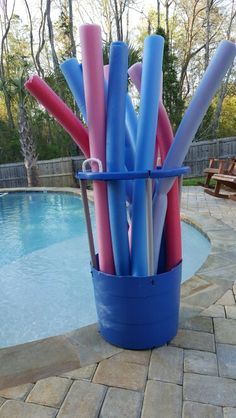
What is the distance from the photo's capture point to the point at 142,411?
56.6 inches

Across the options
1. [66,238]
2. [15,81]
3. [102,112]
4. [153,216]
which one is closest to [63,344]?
[153,216]

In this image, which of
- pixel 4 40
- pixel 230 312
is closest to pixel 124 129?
pixel 230 312

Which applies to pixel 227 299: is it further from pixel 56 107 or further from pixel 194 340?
pixel 56 107

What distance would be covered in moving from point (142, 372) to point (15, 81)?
10.1m

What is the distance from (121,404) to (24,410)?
45 centimetres

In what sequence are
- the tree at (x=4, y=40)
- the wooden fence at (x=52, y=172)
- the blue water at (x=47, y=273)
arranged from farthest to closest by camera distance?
1. the tree at (x=4, y=40)
2. the wooden fence at (x=52, y=172)
3. the blue water at (x=47, y=273)

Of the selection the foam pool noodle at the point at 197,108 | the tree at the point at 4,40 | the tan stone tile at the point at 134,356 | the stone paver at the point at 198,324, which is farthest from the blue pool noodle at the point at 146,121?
the tree at the point at 4,40

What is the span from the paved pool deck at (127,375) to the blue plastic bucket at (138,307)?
81 millimetres

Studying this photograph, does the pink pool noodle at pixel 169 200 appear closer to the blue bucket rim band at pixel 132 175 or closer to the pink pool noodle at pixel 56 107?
the blue bucket rim band at pixel 132 175

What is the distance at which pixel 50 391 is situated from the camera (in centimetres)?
158

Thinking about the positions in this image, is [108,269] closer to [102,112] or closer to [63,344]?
[63,344]

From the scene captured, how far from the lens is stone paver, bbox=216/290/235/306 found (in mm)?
2371

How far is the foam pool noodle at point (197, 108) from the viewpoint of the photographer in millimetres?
1471

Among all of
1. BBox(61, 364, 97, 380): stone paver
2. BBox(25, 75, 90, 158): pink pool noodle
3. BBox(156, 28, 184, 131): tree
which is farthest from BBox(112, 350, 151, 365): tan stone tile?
BBox(156, 28, 184, 131): tree
